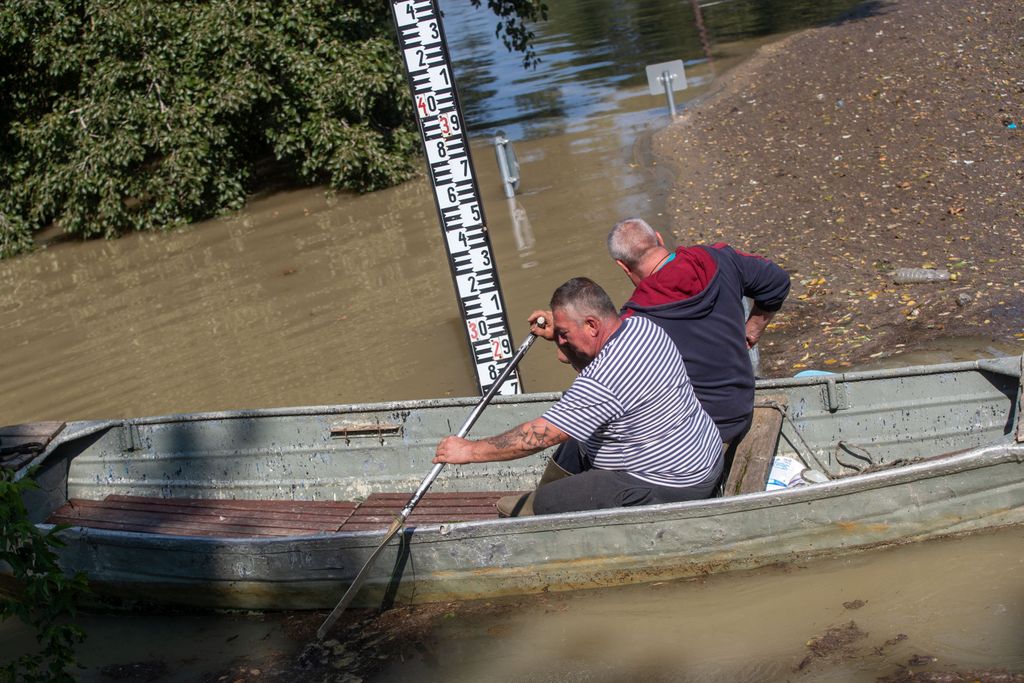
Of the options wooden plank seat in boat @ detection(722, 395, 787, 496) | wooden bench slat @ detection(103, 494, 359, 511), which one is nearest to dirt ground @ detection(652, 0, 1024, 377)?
wooden plank seat in boat @ detection(722, 395, 787, 496)

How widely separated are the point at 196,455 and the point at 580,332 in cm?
393

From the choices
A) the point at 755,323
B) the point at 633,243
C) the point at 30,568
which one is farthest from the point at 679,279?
the point at 30,568

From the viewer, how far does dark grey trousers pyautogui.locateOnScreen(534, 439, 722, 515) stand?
5609 mm

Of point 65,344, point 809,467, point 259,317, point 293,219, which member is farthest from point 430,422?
point 293,219

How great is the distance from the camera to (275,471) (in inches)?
312

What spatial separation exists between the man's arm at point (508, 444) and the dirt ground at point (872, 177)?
3.62m

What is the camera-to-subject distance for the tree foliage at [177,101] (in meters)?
15.0

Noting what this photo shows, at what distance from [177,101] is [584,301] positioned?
11.5 m

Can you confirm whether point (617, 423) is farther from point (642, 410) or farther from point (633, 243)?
point (633, 243)

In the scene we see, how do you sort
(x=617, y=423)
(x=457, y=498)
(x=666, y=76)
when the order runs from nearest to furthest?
(x=617, y=423)
(x=457, y=498)
(x=666, y=76)

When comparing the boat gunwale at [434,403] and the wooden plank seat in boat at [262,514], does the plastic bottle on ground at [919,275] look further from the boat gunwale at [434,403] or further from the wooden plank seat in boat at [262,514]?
the wooden plank seat in boat at [262,514]

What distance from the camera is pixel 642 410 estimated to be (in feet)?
17.1

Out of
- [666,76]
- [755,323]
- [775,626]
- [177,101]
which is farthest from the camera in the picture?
[666,76]

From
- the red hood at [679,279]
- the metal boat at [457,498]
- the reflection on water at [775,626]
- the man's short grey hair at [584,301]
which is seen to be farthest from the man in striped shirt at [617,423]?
the reflection on water at [775,626]
